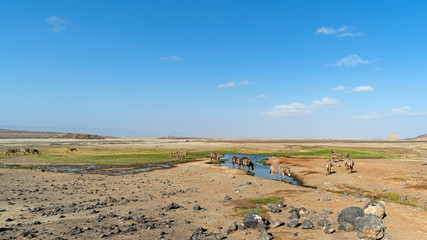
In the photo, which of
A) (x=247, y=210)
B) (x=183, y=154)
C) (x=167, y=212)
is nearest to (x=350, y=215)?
(x=247, y=210)

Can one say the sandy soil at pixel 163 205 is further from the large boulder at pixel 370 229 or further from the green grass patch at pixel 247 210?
the large boulder at pixel 370 229

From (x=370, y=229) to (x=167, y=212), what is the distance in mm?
10247

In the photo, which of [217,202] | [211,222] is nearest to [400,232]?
[211,222]

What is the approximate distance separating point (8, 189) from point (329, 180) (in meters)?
31.1

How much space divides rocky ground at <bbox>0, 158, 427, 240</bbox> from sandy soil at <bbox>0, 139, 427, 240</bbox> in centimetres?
4

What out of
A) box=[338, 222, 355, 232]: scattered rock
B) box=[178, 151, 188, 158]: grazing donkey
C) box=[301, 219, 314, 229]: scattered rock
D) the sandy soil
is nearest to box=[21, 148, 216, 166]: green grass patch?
box=[178, 151, 188, 158]: grazing donkey

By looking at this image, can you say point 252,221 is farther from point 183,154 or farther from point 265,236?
point 183,154

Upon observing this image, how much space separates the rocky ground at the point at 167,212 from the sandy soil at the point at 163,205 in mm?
40

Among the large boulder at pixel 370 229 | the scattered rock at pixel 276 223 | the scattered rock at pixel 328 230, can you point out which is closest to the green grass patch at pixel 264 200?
the scattered rock at pixel 276 223

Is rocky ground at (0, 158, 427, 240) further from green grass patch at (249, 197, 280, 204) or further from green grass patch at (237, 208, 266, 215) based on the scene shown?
green grass patch at (249, 197, 280, 204)

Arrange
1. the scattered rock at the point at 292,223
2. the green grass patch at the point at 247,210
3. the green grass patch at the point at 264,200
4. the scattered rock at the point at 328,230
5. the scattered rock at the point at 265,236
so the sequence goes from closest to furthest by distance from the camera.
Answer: the scattered rock at the point at 265,236 < the scattered rock at the point at 328,230 < the scattered rock at the point at 292,223 < the green grass patch at the point at 247,210 < the green grass patch at the point at 264,200

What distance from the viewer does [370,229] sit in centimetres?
915

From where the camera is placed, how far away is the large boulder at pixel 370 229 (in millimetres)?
9102

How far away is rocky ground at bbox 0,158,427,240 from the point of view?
10.8 meters
